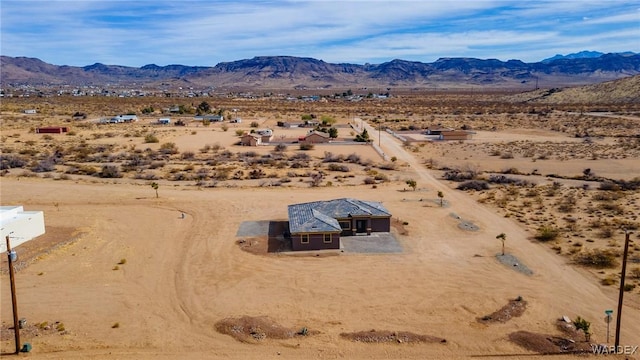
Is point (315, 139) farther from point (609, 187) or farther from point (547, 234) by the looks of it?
point (547, 234)

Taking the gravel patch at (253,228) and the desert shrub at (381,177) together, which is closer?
the gravel patch at (253,228)

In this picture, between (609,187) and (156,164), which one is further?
(156,164)

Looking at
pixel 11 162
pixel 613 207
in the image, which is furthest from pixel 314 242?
pixel 11 162

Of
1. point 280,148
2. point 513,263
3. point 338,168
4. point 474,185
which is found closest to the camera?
point 513,263

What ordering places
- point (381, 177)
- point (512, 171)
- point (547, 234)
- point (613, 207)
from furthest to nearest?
point (512, 171)
point (381, 177)
point (613, 207)
point (547, 234)

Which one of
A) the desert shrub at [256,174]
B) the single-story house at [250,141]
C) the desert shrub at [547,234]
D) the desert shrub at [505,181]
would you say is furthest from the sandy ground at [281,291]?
the single-story house at [250,141]

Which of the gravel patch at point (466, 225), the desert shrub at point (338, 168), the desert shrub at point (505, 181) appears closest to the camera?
the gravel patch at point (466, 225)

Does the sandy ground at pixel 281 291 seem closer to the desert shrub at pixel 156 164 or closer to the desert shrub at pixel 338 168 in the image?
the desert shrub at pixel 338 168

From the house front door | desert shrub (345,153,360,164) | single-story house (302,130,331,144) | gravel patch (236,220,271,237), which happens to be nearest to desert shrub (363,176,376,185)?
desert shrub (345,153,360,164)
